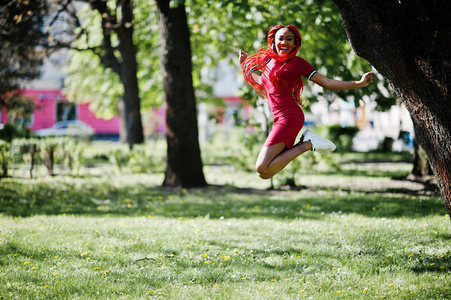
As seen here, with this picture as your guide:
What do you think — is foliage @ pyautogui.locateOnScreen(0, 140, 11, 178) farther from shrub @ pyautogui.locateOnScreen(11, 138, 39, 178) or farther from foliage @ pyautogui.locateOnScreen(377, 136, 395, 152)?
foliage @ pyautogui.locateOnScreen(377, 136, 395, 152)

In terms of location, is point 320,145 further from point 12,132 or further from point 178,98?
point 12,132

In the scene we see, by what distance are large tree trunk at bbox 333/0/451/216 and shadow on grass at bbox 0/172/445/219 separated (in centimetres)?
386

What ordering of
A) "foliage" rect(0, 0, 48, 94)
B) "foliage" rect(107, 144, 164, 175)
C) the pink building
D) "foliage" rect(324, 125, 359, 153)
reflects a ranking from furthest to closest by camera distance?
the pink building, "foliage" rect(324, 125, 359, 153), "foliage" rect(107, 144, 164, 175), "foliage" rect(0, 0, 48, 94)

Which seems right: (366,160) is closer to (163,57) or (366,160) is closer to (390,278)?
(163,57)

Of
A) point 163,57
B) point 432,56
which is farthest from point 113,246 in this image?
point 163,57

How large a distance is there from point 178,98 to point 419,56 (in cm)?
779

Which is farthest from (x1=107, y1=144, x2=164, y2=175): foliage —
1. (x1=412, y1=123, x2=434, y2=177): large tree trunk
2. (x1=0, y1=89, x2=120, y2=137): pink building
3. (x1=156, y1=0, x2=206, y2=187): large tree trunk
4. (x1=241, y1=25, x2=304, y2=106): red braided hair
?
(x1=0, y1=89, x2=120, y2=137): pink building

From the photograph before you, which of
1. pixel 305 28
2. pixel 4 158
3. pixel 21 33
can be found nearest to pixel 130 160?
pixel 4 158

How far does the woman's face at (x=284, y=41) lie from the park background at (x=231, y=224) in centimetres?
247

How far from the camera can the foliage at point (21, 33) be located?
9838 millimetres

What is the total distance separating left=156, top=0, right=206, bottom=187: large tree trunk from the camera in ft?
36.8

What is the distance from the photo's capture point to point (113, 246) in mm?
6055

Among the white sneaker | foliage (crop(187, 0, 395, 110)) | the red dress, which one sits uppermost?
foliage (crop(187, 0, 395, 110))

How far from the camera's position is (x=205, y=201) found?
1002cm
